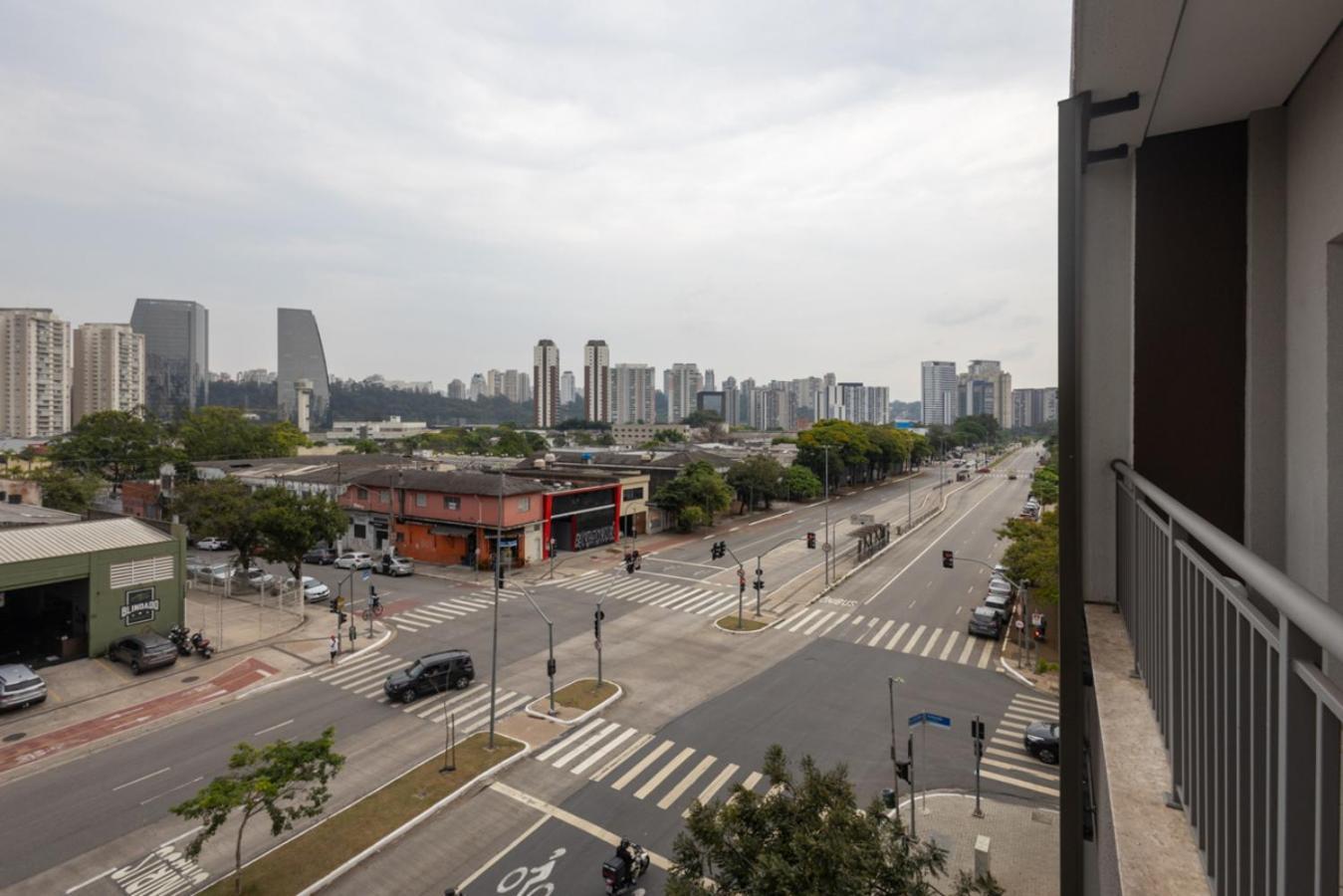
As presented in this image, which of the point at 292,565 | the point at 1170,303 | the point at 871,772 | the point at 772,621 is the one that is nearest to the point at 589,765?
the point at 871,772

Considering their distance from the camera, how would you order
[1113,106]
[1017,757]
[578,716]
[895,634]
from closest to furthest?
[1113,106]
[1017,757]
[578,716]
[895,634]

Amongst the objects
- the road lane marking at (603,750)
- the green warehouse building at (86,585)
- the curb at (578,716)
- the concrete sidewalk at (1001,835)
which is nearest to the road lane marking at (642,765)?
the road lane marking at (603,750)

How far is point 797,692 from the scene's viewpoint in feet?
61.1

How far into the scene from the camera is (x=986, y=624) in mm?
24016

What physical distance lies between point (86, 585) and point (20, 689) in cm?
454

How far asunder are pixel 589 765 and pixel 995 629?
16.4 m

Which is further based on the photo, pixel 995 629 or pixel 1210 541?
pixel 995 629

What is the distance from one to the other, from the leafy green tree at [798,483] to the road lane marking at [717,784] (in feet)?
134

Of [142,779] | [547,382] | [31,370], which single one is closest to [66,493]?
[142,779]

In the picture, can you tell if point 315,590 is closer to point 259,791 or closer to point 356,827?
point 356,827

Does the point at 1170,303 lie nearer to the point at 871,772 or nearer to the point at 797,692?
the point at 871,772

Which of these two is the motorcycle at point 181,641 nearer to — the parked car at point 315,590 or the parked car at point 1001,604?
the parked car at point 315,590

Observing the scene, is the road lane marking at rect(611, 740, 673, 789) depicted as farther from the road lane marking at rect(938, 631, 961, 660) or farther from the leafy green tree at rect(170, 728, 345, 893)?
the road lane marking at rect(938, 631, 961, 660)

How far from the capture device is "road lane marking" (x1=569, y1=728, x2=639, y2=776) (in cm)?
1457
